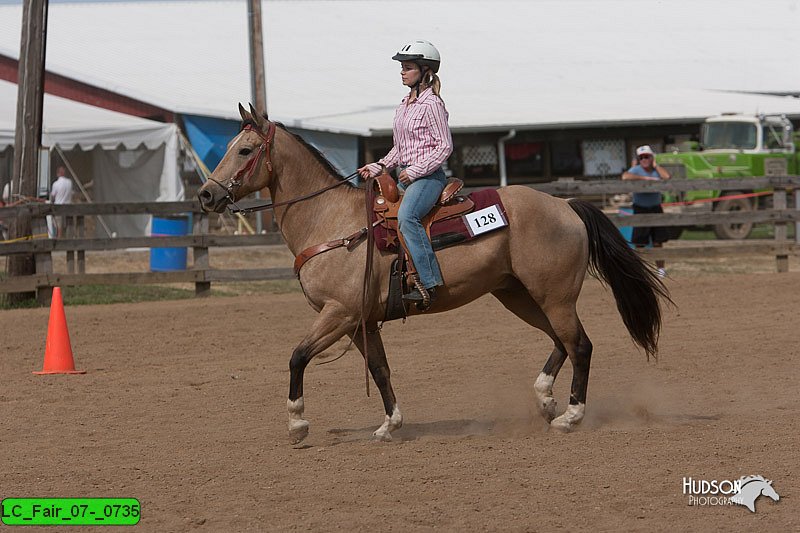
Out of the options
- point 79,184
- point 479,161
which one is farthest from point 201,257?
point 479,161

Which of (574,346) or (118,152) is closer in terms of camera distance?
(574,346)

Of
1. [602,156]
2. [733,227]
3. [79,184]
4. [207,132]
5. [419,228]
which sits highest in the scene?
[207,132]

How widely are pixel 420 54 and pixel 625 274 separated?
2.16m

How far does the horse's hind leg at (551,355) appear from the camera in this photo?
7176mm

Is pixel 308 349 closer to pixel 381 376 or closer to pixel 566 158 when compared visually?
pixel 381 376

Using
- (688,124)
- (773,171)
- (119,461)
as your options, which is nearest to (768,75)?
(688,124)

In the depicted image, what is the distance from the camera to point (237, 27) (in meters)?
34.8

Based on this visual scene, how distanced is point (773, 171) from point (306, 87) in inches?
509

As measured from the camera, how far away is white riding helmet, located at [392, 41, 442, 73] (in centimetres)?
671

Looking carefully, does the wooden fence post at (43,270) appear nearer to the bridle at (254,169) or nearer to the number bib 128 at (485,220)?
the bridle at (254,169)

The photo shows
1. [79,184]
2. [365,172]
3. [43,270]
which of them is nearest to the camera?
[365,172]

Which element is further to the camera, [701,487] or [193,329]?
[193,329]

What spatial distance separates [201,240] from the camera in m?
15.3

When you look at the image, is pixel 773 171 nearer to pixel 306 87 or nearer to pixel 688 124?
pixel 688 124
